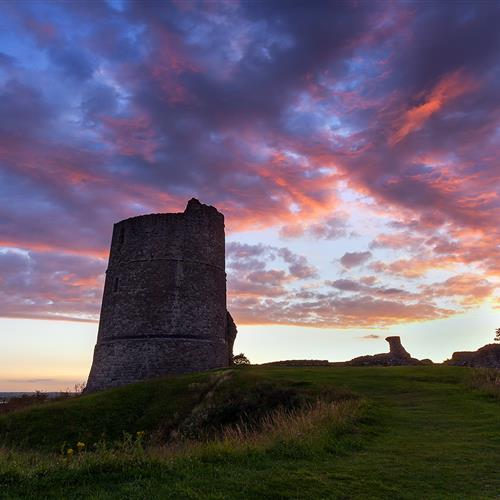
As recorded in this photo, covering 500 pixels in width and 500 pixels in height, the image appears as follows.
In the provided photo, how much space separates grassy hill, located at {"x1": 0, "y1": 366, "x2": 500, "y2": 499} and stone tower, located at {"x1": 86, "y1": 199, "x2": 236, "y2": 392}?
9.95m

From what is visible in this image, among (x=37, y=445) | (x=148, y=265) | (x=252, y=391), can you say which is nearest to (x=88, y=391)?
(x=148, y=265)

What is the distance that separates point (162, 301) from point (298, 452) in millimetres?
21999

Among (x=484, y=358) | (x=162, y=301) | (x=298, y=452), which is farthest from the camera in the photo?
(x=484, y=358)

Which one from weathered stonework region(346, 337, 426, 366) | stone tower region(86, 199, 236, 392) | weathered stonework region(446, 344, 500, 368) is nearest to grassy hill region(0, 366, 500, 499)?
stone tower region(86, 199, 236, 392)

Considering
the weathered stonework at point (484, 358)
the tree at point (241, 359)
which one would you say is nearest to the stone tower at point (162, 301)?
the tree at point (241, 359)

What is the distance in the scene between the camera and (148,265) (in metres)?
30.2

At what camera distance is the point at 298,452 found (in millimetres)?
8219

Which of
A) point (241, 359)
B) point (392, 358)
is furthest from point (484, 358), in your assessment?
point (241, 359)

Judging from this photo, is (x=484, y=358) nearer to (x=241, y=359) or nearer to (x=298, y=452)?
(x=241, y=359)

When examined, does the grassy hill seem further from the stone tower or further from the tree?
the tree

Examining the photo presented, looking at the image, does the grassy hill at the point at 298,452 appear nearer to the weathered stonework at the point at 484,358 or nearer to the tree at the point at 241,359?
the weathered stonework at the point at 484,358

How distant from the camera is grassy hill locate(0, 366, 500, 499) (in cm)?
645

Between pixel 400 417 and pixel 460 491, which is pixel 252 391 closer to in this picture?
pixel 400 417

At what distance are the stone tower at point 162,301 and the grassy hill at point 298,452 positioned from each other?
9.95 meters
